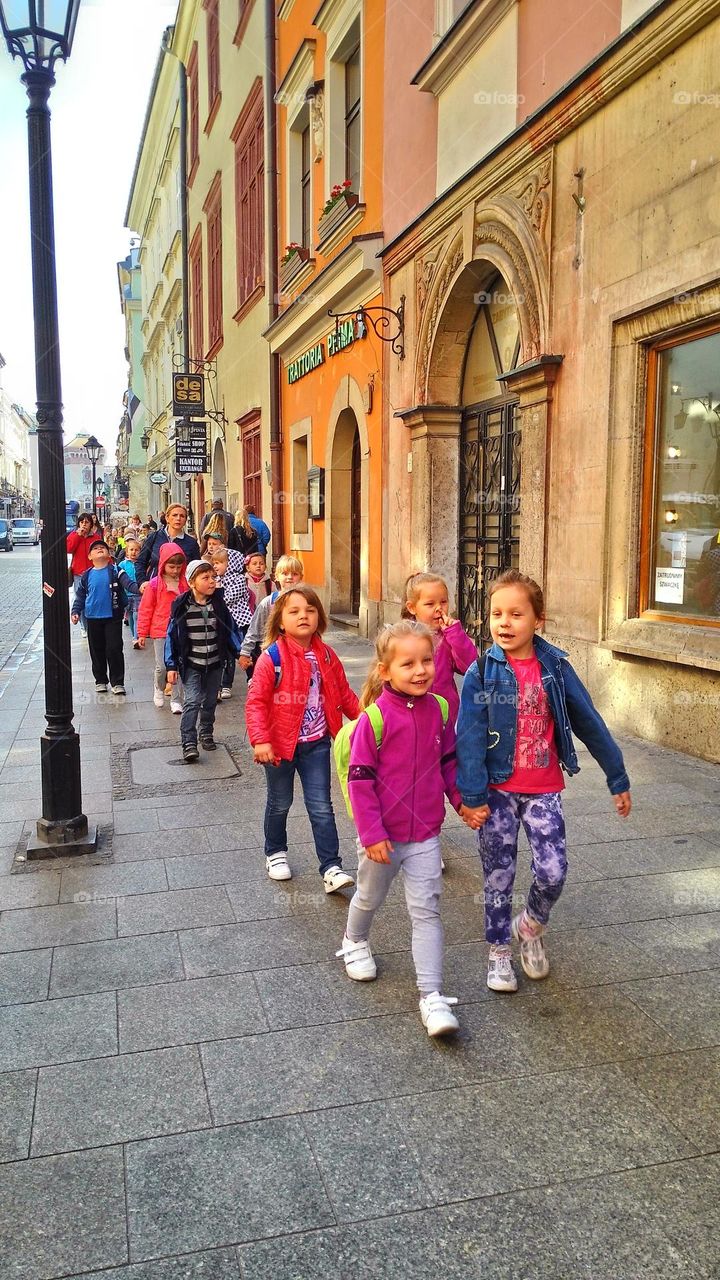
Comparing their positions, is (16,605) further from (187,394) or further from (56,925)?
(56,925)

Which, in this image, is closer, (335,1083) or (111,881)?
(335,1083)

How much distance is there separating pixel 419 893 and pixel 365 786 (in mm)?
401

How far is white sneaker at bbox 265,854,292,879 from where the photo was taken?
4512mm

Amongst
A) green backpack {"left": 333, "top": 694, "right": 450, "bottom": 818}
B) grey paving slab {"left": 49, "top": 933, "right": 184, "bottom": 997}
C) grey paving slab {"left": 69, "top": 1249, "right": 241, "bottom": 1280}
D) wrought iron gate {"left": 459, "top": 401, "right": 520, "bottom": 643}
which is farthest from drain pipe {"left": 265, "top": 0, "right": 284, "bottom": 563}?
grey paving slab {"left": 69, "top": 1249, "right": 241, "bottom": 1280}

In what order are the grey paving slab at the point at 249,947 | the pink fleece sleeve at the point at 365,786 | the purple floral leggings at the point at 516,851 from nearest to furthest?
the pink fleece sleeve at the point at 365,786, the purple floral leggings at the point at 516,851, the grey paving slab at the point at 249,947

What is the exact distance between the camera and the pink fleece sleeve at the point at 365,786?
3.19 m

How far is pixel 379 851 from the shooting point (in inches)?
124

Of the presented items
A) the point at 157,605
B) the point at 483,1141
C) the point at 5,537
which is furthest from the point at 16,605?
the point at 5,537

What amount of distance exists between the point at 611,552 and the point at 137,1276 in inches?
236

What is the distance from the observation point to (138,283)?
6303 centimetres

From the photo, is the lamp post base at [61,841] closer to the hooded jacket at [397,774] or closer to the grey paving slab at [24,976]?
the grey paving slab at [24,976]

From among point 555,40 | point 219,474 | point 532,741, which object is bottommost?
point 532,741

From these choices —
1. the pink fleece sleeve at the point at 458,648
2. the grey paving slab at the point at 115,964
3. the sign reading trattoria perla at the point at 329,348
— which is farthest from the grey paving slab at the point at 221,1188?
the sign reading trattoria perla at the point at 329,348

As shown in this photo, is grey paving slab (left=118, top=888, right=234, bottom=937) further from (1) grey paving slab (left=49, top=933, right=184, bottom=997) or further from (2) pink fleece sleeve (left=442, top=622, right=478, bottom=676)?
(2) pink fleece sleeve (left=442, top=622, right=478, bottom=676)
